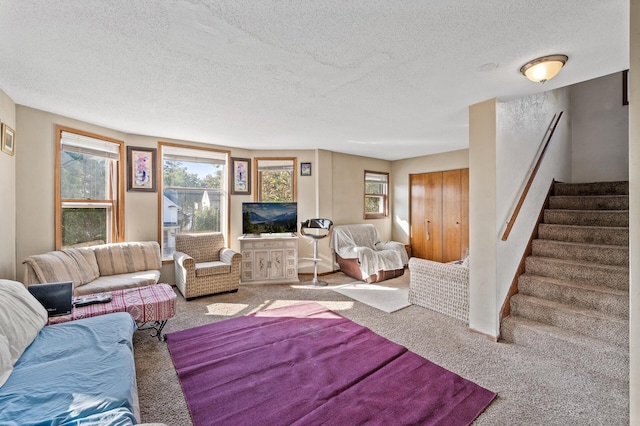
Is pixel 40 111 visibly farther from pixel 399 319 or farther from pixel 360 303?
pixel 399 319

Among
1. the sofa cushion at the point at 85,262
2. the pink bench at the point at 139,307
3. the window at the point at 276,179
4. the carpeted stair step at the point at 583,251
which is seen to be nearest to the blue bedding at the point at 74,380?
the pink bench at the point at 139,307

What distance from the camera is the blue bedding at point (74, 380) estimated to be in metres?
1.27

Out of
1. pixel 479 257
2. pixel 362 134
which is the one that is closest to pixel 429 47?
pixel 479 257

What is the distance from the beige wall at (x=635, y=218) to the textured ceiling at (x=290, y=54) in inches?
15.5

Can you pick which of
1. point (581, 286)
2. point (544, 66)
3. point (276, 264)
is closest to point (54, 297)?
point (276, 264)

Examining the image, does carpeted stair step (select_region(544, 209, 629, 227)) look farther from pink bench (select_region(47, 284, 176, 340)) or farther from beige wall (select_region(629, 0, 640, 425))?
pink bench (select_region(47, 284, 176, 340))

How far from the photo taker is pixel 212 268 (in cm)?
410

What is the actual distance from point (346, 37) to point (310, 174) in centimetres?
370

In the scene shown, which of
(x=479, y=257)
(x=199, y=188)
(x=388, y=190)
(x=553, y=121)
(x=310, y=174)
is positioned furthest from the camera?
(x=388, y=190)

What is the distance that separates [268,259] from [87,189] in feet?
8.85

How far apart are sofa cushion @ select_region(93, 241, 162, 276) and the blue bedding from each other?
1.63 m

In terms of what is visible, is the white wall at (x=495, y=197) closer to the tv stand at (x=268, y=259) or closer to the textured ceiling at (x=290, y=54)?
the textured ceiling at (x=290, y=54)

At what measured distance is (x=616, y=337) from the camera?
2.36 m

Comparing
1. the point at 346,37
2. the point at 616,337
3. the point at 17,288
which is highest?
the point at 346,37
